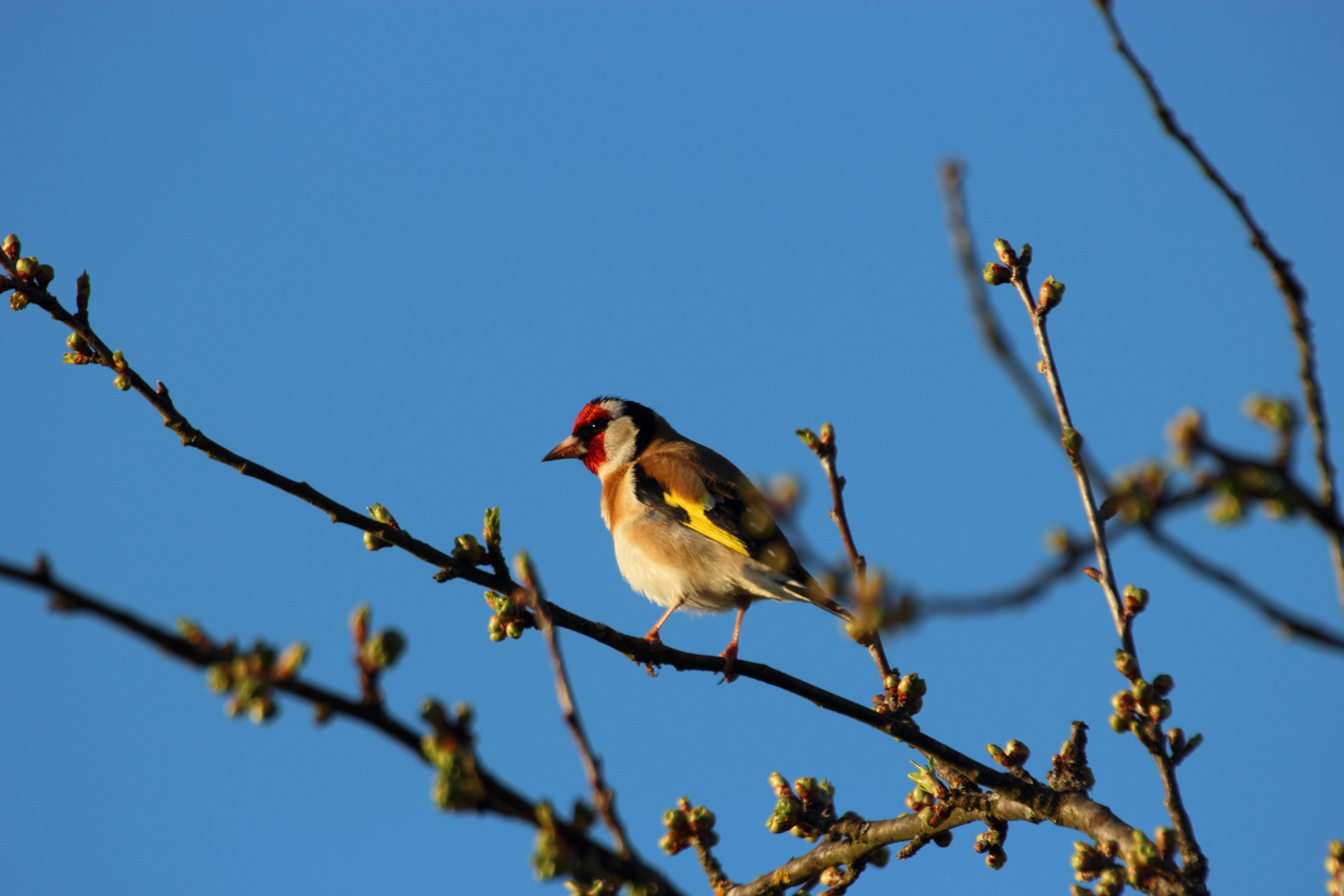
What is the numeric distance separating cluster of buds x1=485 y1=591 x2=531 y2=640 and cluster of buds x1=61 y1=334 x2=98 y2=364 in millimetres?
1296

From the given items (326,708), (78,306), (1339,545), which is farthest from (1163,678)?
(78,306)

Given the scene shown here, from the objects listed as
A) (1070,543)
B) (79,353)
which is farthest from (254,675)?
(79,353)

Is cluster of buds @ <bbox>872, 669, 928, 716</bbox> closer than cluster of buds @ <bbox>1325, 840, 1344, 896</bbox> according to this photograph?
No

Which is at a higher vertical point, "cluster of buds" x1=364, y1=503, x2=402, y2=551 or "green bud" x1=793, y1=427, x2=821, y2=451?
"cluster of buds" x1=364, y1=503, x2=402, y2=551

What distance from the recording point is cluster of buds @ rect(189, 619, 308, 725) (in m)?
1.48

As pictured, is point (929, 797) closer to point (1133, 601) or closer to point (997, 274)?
point (1133, 601)

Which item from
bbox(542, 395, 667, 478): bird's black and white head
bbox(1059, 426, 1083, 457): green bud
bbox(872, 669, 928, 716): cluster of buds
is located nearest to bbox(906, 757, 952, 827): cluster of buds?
bbox(872, 669, 928, 716): cluster of buds

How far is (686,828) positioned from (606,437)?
4.44 m

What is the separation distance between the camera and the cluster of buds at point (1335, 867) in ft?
7.98

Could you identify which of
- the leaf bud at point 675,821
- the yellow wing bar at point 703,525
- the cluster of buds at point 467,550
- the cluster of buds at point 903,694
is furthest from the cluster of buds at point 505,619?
the yellow wing bar at point 703,525

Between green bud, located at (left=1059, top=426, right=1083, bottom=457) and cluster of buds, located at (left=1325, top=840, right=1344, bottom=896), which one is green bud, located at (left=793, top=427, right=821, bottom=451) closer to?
green bud, located at (left=1059, top=426, right=1083, bottom=457)

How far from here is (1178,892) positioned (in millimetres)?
2463

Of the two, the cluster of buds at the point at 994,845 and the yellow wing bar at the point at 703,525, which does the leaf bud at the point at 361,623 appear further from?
the yellow wing bar at the point at 703,525

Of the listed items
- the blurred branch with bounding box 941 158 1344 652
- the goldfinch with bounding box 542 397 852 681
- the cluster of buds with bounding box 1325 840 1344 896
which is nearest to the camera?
the blurred branch with bounding box 941 158 1344 652
